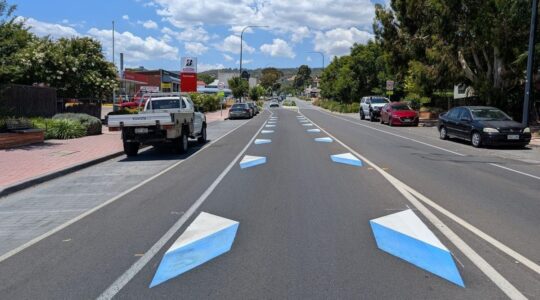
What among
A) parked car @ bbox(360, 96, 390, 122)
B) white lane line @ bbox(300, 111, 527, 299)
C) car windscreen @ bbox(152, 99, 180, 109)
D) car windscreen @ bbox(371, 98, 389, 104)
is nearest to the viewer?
white lane line @ bbox(300, 111, 527, 299)

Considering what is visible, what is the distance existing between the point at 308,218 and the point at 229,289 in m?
2.78

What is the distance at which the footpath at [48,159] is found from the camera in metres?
10.8

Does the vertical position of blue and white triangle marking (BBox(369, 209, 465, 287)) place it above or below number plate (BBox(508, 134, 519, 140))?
below

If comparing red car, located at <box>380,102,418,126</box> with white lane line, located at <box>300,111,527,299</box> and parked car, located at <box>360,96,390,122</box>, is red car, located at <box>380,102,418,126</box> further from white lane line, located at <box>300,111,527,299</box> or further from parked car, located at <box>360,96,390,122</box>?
white lane line, located at <box>300,111,527,299</box>

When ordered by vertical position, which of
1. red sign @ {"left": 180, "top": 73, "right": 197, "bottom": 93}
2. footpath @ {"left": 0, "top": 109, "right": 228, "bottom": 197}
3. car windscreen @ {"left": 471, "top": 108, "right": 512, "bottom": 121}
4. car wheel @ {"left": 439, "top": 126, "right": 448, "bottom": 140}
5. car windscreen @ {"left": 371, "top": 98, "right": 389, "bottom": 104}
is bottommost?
footpath @ {"left": 0, "top": 109, "right": 228, "bottom": 197}

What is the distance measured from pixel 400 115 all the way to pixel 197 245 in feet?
92.8

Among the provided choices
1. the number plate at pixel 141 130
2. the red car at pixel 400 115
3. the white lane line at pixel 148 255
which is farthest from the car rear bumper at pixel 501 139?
the red car at pixel 400 115

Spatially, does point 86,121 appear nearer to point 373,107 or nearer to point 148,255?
point 148,255

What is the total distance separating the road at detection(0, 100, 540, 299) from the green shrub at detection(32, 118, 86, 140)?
8376mm

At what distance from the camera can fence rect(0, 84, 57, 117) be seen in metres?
20.7

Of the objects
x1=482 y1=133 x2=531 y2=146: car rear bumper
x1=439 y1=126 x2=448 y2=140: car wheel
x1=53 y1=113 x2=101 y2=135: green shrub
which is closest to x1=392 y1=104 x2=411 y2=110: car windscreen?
x1=439 y1=126 x2=448 y2=140: car wheel

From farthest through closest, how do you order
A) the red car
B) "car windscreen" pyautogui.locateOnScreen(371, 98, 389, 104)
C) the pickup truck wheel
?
"car windscreen" pyautogui.locateOnScreen(371, 98, 389, 104)
the red car
the pickup truck wheel

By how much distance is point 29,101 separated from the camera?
22531 millimetres

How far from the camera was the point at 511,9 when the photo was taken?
22.4 m
